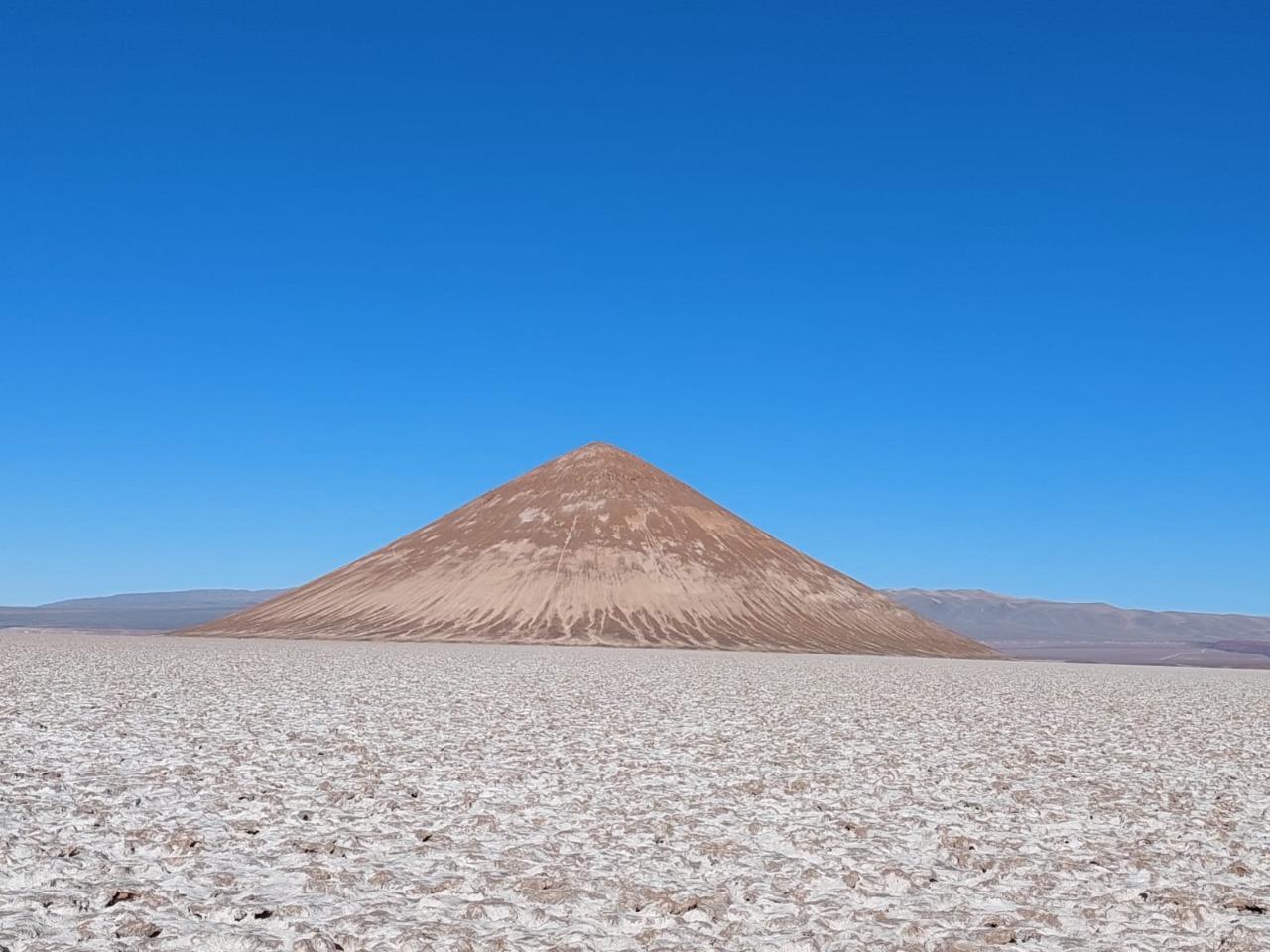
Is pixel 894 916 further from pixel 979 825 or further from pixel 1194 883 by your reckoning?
pixel 979 825

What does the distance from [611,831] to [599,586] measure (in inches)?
2791

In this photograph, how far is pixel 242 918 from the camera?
226 inches

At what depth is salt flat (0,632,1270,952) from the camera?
5.84m

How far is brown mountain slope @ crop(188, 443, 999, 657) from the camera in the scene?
72500mm

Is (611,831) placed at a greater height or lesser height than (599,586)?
lesser

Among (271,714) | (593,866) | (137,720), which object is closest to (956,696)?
(271,714)

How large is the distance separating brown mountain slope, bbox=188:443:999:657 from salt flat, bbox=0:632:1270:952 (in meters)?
53.7

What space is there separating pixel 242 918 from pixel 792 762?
711cm

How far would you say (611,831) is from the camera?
8.10 metres

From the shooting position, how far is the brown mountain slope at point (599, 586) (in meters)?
72.5

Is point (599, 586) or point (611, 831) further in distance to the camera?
point (599, 586)

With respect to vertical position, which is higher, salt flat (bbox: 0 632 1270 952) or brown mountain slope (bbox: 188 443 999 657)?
brown mountain slope (bbox: 188 443 999 657)

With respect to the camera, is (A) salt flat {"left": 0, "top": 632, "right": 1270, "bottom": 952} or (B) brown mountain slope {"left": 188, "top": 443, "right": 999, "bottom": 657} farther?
(B) brown mountain slope {"left": 188, "top": 443, "right": 999, "bottom": 657}

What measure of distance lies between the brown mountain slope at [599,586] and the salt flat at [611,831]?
176ft
